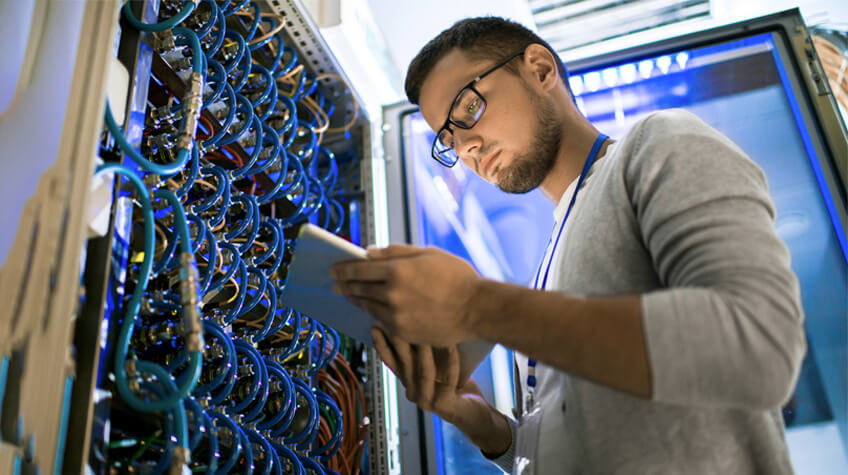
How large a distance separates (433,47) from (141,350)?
2.89ft

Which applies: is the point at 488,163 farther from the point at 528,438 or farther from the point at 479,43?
the point at 528,438

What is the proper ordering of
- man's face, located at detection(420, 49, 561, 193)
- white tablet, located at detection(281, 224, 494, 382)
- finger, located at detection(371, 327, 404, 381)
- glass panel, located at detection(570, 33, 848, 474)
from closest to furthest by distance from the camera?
white tablet, located at detection(281, 224, 494, 382) < finger, located at detection(371, 327, 404, 381) < man's face, located at detection(420, 49, 561, 193) < glass panel, located at detection(570, 33, 848, 474)

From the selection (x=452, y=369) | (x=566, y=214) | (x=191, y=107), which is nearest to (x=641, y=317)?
(x=452, y=369)

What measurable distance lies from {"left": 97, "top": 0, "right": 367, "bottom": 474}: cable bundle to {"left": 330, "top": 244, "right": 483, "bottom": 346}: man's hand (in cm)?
27

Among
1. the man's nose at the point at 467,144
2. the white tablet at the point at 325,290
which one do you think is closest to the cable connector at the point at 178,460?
the white tablet at the point at 325,290

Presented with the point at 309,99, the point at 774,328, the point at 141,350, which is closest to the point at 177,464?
the point at 141,350

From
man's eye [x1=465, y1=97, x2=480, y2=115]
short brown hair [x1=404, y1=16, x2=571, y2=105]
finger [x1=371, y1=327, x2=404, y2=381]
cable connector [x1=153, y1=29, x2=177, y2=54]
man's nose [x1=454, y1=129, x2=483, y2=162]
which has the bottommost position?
finger [x1=371, y1=327, x2=404, y2=381]

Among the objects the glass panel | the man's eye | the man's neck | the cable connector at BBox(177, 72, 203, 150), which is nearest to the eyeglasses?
the man's eye

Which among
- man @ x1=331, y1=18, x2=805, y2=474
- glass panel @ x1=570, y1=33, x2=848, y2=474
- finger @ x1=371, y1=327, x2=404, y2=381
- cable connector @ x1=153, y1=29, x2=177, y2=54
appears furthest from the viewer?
glass panel @ x1=570, y1=33, x2=848, y2=474

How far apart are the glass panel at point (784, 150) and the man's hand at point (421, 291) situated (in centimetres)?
83

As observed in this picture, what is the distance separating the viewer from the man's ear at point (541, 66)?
1202 millimetres

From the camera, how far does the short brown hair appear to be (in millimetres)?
1230

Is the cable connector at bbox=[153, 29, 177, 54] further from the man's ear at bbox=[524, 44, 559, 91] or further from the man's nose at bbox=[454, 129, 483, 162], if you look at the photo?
the man's ear at bbox=[524, 44, 559, 91]

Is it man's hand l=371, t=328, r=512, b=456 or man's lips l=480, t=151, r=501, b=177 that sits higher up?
man's lips l=480, t=151, r=501, b=177
